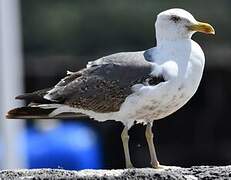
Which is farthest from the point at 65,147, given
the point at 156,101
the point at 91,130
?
the point at 156,101

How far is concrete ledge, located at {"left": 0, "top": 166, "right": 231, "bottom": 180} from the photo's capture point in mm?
4656

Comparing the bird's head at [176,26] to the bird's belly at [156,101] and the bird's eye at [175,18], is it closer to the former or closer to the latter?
the bird's eye at [175,18]

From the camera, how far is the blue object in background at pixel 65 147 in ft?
35.4

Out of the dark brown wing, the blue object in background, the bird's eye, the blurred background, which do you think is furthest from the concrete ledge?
the blue object in background

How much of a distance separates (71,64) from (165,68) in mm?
7885

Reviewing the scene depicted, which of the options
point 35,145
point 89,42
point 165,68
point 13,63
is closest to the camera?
point 165,68

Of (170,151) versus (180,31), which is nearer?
(180,31)

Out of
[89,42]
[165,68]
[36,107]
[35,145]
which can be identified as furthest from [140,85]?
[89,42]

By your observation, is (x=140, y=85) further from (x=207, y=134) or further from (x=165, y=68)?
(x=207, y=134)

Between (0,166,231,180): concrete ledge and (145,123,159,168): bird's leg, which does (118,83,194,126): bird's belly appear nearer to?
(145,123,159,168): bird's leg

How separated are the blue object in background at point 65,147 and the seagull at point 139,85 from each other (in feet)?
17.0

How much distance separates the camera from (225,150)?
1260 centimetres

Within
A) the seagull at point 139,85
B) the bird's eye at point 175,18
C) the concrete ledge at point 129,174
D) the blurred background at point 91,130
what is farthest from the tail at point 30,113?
the blurred background at point 91,130

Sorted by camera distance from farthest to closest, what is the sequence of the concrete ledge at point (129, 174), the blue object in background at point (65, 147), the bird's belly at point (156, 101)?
the blue object in background at point (65, 147)
the bird's belly at point (156, 101)
the concrete ledge at point (129, 174)
